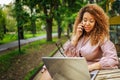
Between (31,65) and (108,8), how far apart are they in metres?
7.41

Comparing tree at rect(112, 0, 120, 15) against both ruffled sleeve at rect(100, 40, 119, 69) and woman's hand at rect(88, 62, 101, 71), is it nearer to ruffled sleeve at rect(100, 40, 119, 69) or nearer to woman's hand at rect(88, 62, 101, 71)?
ruffled sleeve at rect(100, 40, 119, 69)

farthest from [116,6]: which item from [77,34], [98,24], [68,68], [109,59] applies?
[68,68]

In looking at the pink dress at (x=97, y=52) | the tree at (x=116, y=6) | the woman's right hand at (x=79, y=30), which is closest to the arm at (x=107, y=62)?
the pink dress at (x=97, y=52)

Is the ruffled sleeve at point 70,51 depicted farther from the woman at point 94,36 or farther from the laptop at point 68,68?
the laptop at point 68,68

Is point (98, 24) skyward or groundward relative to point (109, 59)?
skyward

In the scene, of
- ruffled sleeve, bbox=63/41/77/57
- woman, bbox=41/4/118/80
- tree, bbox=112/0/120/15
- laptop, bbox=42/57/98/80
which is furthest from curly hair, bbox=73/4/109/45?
tree, bbox=112/0/120/15

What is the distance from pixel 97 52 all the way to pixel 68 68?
0.70m

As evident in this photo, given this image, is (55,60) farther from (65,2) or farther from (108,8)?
(65,2)

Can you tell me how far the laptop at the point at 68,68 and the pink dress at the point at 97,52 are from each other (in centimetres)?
19

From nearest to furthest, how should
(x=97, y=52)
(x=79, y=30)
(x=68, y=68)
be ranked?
(x=68, y=68) → (x=97, y=52) → (x=79, y=30)

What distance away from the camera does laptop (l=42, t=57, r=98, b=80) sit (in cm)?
323

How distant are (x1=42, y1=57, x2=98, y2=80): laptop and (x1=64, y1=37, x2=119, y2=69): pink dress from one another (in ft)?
0.62

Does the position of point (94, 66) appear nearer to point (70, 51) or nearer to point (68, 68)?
point (68, 68)

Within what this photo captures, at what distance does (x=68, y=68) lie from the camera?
134 inches
